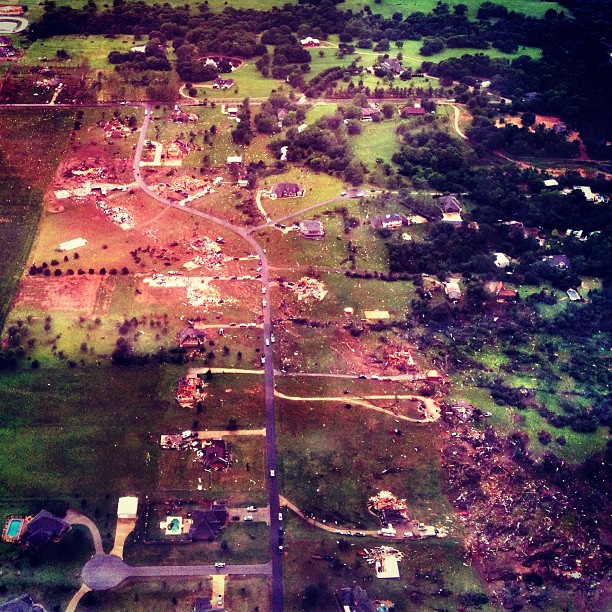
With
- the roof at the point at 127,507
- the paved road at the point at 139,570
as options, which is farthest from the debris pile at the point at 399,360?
the roof at the point at 127,507

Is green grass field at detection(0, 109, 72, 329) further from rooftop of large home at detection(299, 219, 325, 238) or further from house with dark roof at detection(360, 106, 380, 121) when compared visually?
house with dark roof at detection(360, 106, 380, 121)

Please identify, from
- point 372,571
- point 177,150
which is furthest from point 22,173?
point 372,571

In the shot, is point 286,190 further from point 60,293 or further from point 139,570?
point 139,570

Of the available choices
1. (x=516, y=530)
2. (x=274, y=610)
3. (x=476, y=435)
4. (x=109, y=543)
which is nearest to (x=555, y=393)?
(x=476, y=435)

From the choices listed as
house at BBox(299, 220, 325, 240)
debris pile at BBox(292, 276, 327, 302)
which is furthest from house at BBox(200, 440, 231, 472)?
house at BBox(299, 220, 325, 240)

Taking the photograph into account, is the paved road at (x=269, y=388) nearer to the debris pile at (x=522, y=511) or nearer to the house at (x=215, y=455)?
the house at (x=215, y=455)

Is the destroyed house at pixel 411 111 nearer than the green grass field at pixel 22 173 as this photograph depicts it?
No
